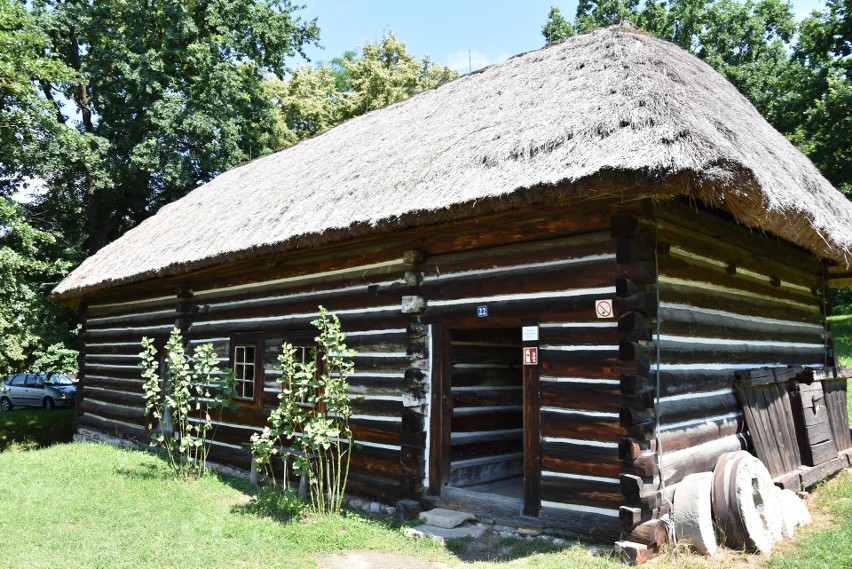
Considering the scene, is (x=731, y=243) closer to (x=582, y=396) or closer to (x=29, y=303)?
(x=582, y=396)

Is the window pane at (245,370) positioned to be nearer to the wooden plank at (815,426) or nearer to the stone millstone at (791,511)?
the stone millstone at (791,511)

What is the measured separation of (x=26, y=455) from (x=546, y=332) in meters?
9.87

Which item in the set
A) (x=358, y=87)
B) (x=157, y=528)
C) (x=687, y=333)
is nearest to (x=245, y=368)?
(x=157, y=528)

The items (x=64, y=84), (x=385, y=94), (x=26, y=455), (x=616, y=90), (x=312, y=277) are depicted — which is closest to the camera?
(x=616, y=90)

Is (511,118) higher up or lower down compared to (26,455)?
higher up

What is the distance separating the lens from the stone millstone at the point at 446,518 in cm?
588

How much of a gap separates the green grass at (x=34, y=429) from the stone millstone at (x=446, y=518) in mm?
10926

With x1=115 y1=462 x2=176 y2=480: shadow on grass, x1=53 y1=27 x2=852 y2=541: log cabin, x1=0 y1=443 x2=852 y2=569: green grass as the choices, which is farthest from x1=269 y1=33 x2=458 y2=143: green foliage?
x1=0 y1=443 x2=852 y2=569: green grass

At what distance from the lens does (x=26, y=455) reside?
11.2 m

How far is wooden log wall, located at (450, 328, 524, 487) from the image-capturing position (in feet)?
23.1

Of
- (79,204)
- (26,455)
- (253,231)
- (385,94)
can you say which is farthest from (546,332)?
(385,94)

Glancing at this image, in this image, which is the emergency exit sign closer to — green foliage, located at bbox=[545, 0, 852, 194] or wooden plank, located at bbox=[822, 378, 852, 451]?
wooden plank, located at bbox=[822, 378, 852, 451]

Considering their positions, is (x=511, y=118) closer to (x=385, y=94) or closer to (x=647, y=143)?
(x=647, y=143)

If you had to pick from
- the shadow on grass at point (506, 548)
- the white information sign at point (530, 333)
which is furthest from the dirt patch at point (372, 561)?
the white information sign at point (530, 333)
